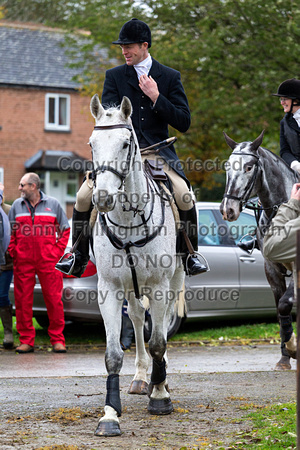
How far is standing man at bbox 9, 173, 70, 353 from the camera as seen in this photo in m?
11.2

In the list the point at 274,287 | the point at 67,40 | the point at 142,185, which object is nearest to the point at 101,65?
the point at 67,40

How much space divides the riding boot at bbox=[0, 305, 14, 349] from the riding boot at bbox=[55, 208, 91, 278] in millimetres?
4182

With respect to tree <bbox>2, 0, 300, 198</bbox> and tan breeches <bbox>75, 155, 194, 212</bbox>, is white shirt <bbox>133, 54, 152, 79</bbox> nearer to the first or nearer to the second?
tan breeches <bbox>75, 155, 194, 212</bbox>

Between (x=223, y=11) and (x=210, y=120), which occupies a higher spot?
(x=223, y=11)

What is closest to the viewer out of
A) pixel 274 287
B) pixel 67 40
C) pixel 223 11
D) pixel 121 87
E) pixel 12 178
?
pixel 121 87

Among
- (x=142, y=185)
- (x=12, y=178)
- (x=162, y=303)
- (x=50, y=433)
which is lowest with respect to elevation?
(x=12, y=178)

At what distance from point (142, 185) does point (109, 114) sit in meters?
0.72

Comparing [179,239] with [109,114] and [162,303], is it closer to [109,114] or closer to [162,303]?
[162,303]

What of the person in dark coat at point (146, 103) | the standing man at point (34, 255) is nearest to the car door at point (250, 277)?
the standing man at point (34, 255)

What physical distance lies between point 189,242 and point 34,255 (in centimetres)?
440

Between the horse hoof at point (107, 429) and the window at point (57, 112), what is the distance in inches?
1381

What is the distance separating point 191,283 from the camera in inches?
474

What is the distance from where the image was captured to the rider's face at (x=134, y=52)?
697cm

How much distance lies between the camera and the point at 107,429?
576 cm
